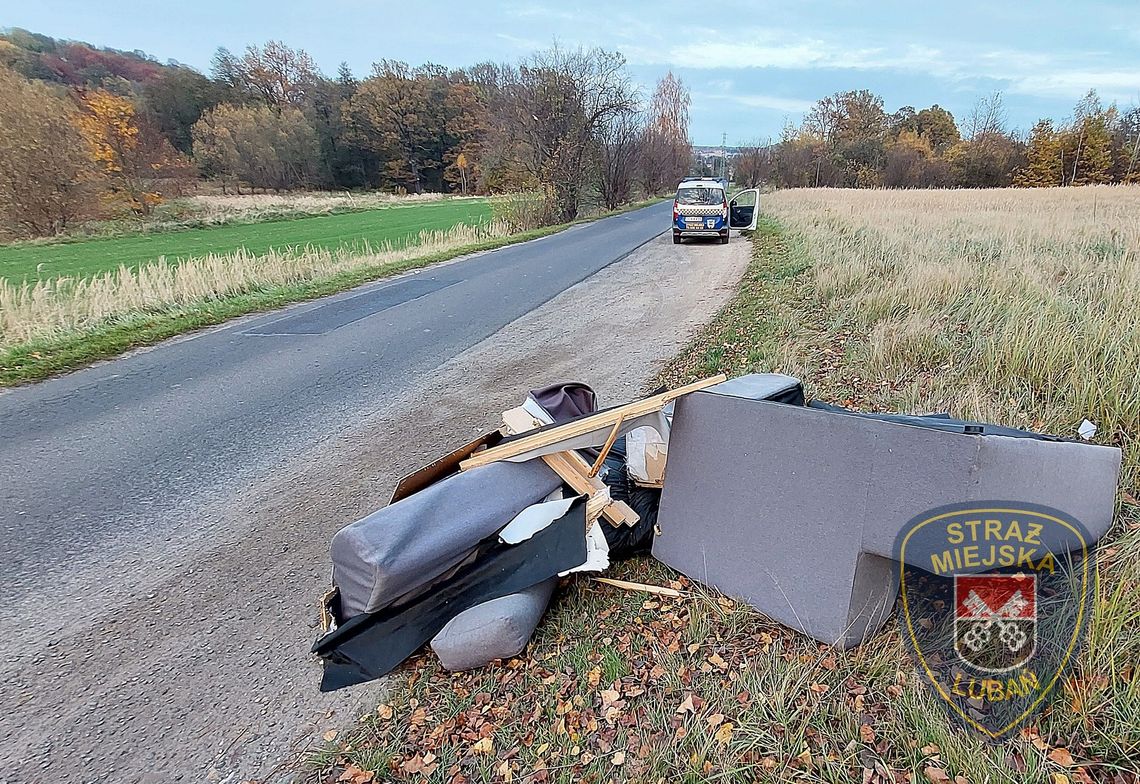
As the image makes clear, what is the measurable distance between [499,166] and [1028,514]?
26782 mm

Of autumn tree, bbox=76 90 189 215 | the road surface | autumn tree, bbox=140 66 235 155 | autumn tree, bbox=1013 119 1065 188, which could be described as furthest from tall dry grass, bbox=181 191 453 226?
autumn tree, bbox=1013 119 1065 188

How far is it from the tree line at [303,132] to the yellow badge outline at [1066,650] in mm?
23199

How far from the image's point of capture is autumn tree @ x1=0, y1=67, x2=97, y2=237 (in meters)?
23.7

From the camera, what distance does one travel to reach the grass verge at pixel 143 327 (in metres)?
6.58

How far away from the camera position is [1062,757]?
172 centimetres

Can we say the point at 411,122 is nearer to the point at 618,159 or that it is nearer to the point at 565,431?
the point at 618,159

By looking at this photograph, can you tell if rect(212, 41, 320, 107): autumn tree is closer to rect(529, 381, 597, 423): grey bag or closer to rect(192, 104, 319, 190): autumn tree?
rect(192, 104, 319, 190): autumn tree

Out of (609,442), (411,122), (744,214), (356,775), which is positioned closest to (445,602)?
(356,775)

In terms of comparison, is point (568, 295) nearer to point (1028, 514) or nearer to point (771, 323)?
point (771, 323)

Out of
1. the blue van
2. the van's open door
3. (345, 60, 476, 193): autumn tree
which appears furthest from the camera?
(345, 60, 476, 193): autumn tree

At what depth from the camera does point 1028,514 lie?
2.12 m

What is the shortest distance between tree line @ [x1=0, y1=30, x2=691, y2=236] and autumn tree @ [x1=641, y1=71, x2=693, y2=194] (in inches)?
7.4

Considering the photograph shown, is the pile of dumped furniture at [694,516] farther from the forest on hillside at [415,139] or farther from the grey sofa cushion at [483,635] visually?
the forest on hillside at [415,139]

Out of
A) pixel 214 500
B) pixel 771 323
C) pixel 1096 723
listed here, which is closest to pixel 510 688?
pixel 1096 723
